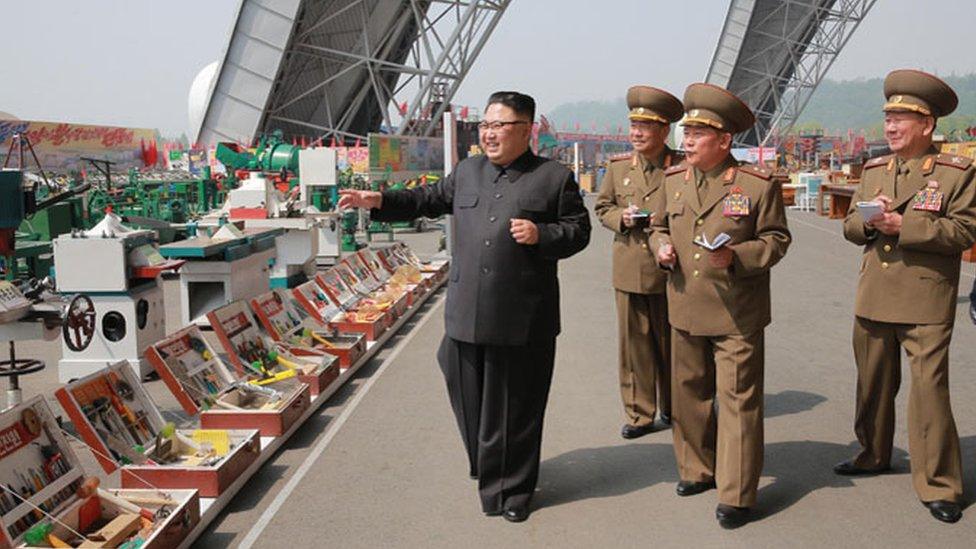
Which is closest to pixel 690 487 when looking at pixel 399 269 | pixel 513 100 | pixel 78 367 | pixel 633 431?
pixel 633 431

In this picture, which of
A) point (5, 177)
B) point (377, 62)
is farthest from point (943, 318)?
point (377, 62)

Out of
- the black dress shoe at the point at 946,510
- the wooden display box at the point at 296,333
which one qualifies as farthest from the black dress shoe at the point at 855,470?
the wooden display box at the point at 296,333

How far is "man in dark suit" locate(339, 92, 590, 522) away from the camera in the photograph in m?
3.91

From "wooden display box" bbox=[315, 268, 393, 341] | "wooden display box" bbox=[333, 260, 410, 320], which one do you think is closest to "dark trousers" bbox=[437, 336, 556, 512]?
"wooden display box" bbox=[315, 268, 393, 341]

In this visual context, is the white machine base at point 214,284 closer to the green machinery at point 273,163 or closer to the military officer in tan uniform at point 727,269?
the military officer in tan uniform at point 727,269

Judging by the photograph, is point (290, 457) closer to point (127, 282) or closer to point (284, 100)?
point (127, 282)

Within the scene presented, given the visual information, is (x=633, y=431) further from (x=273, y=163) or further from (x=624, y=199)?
(x=273, y=163)

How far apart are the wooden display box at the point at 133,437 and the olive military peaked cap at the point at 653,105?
279 centimetres

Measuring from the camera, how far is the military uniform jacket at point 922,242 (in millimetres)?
3863

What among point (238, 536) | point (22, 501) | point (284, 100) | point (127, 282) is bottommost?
point (238, 536)

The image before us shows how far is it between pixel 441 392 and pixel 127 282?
100 inches

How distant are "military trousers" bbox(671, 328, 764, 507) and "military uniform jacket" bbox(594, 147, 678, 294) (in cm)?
102

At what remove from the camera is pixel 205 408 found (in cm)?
519

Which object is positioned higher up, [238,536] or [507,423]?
[507,423]
